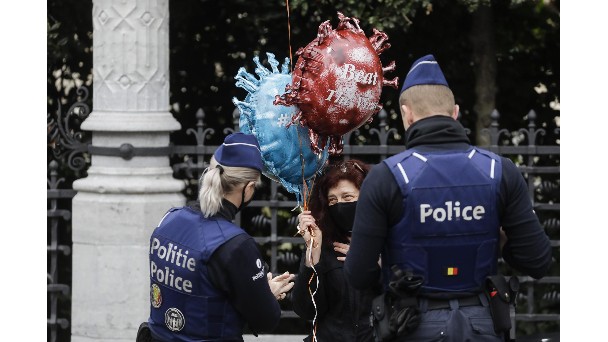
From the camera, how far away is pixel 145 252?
24.9ft

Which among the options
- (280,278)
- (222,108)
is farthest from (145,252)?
(280,278)

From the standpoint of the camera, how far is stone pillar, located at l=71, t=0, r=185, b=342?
7.57 meters

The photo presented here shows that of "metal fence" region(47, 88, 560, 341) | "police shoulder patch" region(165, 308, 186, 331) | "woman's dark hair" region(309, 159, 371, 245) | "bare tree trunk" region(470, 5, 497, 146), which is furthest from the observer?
"bare tree trunk" region(470, 5, 497, 146)

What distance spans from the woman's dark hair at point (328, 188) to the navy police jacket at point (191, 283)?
73cm

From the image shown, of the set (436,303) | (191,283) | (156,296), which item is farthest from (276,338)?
(436,303)

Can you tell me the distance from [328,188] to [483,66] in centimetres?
419

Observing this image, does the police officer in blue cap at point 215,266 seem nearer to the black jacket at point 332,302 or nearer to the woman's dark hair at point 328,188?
the black jacket at point 332,302

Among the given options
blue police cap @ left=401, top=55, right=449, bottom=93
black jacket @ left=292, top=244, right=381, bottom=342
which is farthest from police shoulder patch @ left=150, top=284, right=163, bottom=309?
blue police cap @ left=401, top=55, right=449, bottom=93

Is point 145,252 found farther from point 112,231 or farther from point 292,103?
point 292,103

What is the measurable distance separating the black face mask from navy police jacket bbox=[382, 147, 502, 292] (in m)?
0.69

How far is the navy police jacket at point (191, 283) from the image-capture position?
4375 millimetres

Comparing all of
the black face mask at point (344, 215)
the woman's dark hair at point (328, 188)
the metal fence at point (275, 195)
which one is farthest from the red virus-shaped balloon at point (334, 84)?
the metal fence at point (275, 195)

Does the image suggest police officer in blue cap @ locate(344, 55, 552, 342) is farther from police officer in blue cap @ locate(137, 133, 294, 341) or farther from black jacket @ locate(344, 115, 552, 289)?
police officer in blue cap @ locate(137, 133, 294, 341)

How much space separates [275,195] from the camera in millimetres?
7938
